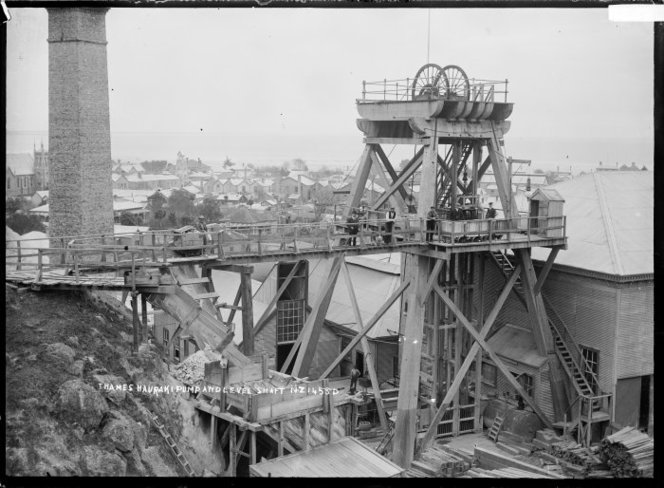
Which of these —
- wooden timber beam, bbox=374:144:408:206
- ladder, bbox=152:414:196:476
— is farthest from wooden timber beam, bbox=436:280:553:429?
ladder, bbox=152:414:196:476

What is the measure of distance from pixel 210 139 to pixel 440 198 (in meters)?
7.12

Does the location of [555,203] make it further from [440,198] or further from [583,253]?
[440,198]

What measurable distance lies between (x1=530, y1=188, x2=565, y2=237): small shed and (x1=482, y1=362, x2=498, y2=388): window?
476 centimetres

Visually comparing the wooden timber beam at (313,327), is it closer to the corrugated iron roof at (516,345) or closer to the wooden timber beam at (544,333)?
the wooden timber beam at (544,333)

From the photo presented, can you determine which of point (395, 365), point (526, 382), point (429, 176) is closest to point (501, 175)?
point (429, 176)

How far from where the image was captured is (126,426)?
19.2 meters

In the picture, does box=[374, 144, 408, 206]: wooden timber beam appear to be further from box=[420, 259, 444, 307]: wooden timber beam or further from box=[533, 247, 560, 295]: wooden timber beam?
box=[533, 247, 560, 295]: wooden timber beam

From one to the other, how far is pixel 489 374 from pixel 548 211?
573cm

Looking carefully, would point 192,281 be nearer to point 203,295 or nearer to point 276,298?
point 203,295

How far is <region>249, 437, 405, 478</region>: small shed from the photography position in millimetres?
20062

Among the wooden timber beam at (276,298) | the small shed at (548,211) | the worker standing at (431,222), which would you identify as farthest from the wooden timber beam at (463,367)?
the wooden timber beam at (276,298)

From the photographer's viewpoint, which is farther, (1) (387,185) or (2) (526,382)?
(2) (526,382)

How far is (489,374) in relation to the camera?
27453 mm

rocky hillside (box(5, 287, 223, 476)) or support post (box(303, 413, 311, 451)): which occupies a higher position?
rocky hillside (box(5, 287, 223, 476))
